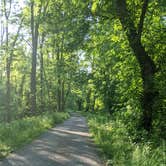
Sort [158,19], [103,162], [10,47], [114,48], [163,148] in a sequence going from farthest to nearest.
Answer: [10,47], [114,48], [158,19], [103,162], [163,148]

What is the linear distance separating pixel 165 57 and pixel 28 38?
26.8 metres

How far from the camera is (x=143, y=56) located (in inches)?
543

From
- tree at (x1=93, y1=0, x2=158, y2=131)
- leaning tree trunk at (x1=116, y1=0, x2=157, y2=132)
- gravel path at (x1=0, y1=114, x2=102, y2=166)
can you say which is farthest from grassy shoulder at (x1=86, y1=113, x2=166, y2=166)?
tree at (x1=93, y1=0, x2=158, y2=131)

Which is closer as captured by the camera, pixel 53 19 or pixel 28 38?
pixel 53 19

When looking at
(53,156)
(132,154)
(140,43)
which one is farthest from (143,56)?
(53,156)

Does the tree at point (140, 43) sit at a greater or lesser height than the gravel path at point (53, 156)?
greater

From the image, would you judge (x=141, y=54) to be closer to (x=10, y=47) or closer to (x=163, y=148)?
(x=163, y=148)

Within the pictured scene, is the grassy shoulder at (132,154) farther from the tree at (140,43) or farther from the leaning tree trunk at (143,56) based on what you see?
the tree at (140,43)

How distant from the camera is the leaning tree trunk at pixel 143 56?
1334 cm

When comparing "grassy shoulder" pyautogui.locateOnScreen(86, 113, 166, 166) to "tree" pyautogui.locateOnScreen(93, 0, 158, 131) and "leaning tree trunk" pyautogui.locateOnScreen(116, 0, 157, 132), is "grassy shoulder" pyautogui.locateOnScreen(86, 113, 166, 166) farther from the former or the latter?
"tree" pyautogui.locateOnScreen(93, 0, 158, 131)

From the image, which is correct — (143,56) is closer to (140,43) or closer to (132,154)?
(140,43)

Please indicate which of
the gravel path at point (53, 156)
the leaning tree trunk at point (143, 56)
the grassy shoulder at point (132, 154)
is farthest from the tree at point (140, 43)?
the gravel path at point (53, 156)

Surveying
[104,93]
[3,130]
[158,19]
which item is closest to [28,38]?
[104,93]

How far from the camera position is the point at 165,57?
46.5ft
